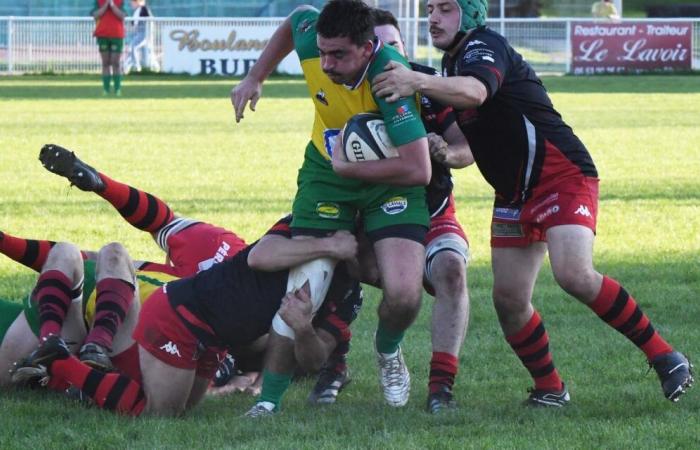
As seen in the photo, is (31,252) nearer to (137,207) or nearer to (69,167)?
(69,167)

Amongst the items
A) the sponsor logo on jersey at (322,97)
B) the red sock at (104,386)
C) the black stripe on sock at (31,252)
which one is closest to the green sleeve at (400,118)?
the sponsor logo on jersey at (322,97)

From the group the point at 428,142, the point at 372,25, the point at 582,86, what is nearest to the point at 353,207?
the point at 428,142

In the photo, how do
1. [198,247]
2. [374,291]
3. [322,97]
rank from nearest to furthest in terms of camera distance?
[322,97], [198,247], [374,291]

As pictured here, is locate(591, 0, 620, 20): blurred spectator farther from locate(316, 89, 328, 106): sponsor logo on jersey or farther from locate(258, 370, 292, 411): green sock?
locate(258, 370, 292, 411): green sock

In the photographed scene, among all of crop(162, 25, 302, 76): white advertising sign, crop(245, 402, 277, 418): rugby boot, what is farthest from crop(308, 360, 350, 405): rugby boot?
crop(162, 25, 302, 76): white advertising sign

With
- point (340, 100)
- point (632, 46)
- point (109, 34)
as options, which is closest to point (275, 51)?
point (340, 100)

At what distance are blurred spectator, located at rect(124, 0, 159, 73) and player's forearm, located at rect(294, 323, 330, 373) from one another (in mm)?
29062

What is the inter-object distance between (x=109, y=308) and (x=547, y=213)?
76.3 inches

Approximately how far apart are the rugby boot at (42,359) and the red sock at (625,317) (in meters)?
2.20

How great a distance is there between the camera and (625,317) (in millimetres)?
5789

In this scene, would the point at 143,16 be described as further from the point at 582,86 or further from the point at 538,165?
the point at 538,165

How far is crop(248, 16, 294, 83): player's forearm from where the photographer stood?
21.7 ft

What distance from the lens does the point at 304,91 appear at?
90.6 feet

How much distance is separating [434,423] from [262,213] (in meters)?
6.00
